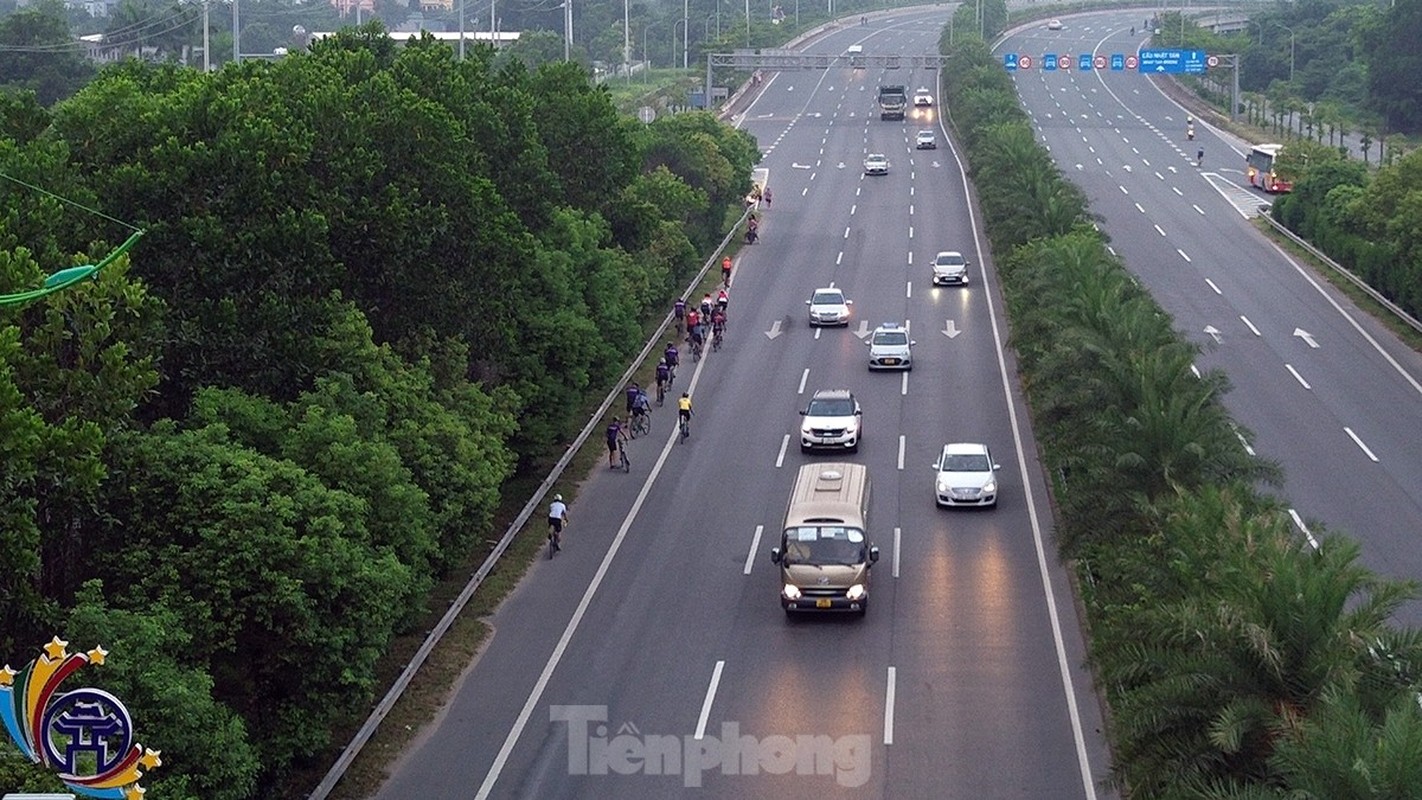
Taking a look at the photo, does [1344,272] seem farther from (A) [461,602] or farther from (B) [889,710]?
(B) [889,710]

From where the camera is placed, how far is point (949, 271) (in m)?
72.8

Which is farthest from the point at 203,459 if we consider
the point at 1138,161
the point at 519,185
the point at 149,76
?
the point at 1138,161

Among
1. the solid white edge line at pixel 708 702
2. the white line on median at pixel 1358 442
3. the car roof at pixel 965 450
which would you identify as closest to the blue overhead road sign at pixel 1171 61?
the white line on median at pixel 1358 442

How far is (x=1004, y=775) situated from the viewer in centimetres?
2731

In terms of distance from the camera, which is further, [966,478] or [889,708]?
[966,478]

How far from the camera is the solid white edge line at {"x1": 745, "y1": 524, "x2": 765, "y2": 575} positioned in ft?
126

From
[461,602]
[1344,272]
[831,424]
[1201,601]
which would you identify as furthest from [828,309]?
[1201,601]

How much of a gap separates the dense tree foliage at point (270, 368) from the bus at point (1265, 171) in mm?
56704

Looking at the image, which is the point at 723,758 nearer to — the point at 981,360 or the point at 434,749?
the point at 434,749

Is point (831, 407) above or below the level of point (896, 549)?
above

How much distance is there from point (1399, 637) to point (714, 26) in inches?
6997

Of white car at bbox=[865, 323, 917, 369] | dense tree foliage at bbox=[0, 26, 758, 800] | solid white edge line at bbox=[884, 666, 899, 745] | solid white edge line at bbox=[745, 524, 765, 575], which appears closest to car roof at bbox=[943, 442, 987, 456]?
solid white edge line at bbox=[745, 524, 765, 575]

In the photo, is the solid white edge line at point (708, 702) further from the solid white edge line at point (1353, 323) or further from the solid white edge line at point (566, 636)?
the solid white edge line at point (1353, 323)

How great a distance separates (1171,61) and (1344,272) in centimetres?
6204
